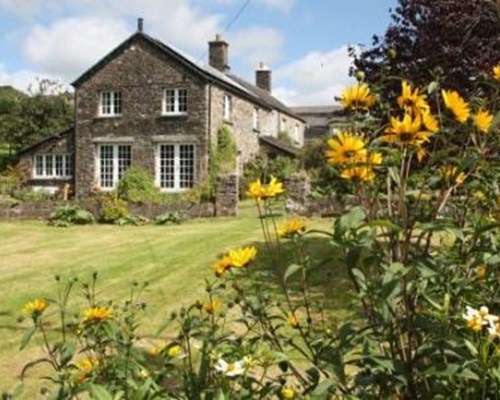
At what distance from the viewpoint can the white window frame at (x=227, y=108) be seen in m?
30.9

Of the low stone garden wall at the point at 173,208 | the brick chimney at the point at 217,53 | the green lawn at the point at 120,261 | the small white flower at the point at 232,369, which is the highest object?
the brick chimney at the point at 217,53

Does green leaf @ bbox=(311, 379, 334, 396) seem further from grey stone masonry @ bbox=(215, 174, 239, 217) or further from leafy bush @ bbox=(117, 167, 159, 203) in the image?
leafy bush @ bbox=(117, 167, 159, 203)

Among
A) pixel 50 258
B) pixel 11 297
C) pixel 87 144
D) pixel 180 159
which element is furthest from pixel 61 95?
pixel 11 297

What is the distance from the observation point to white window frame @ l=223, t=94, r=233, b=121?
30906 millimetres

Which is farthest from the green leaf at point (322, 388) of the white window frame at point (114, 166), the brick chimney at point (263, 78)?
the brick chimney at point (263, 78)

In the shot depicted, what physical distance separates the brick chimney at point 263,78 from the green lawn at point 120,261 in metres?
27.6

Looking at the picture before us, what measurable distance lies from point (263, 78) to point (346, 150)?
44.6 metres

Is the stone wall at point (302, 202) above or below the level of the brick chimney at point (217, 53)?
below

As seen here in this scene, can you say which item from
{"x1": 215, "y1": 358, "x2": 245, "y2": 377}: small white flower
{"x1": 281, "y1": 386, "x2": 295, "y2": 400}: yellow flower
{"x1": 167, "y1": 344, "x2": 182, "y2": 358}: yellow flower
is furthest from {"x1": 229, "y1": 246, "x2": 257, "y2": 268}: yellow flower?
{"x1": 167, "y1": 344, "x2": 182, "y2": 358}: yellow flower

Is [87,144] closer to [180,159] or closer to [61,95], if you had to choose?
[180,159]

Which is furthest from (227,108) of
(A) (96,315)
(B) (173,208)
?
(A) (96,315)

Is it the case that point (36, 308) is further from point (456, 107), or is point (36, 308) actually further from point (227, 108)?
point (227, 108)

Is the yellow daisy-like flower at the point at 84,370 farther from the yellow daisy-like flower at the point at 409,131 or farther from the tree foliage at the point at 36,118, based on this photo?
the tree foliage at the point at 36,118

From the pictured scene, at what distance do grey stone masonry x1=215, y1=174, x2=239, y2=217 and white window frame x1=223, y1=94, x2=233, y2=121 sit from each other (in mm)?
12067
